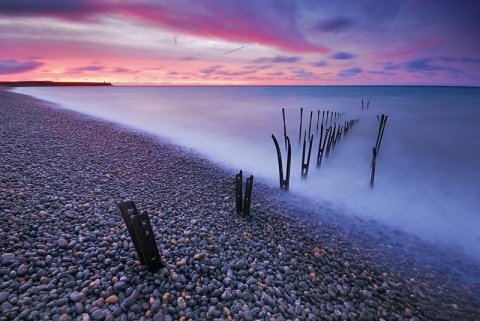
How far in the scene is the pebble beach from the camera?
3622 millimetres

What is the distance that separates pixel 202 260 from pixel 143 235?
1.22 metres

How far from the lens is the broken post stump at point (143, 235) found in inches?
152

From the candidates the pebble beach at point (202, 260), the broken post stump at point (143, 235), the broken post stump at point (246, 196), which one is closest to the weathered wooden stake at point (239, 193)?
the broken post stump at point (246, 196)

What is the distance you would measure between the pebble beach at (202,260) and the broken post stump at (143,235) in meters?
0.21

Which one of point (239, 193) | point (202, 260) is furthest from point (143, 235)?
point (239, 193)

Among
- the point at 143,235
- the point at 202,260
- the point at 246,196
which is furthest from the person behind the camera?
the point at 246,196

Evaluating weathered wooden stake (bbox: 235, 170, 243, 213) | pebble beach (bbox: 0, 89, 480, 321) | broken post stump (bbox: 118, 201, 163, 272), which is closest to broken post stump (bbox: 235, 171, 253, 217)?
weathered wooden stake (bbox: 235, 170, 243, 213)

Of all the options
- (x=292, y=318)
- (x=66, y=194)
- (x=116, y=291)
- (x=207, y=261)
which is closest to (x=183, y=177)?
(x=66, y=194)

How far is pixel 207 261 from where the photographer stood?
453 centimetres

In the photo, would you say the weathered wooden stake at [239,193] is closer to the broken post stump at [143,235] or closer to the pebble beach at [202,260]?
the pebble beach at [202,260]

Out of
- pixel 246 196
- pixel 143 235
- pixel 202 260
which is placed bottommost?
pixel 202 260

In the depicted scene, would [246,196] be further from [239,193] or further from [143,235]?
[143,235]

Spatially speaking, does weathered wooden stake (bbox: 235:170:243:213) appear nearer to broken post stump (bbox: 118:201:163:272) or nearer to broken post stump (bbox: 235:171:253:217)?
broken post stump (bbox: 235:171:253:217)

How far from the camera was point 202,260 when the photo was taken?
4555 millimetres
